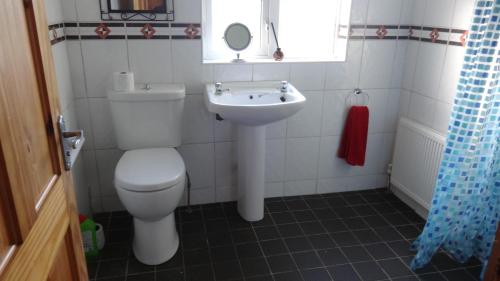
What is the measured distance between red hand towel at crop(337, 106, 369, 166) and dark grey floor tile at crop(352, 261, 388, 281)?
826mm

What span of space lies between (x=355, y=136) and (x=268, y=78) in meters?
0.74

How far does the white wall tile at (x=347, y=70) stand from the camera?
258 cm

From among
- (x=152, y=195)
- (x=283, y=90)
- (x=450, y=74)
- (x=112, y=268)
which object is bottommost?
(x=112, y=268)

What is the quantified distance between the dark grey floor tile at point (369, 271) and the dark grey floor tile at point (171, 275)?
0.93 m

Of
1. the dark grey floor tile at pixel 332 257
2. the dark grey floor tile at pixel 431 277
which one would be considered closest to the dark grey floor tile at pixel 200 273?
the dark grey floor tile at pixel 332 257

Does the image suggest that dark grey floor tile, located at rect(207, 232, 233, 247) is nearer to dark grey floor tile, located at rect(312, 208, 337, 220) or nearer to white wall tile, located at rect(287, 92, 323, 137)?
dark grey floor tile, located at rect(312, 208, 337, 220)

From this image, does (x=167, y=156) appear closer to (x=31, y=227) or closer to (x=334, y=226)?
(x=334, y=226)

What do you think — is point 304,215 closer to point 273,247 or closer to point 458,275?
point 273,247

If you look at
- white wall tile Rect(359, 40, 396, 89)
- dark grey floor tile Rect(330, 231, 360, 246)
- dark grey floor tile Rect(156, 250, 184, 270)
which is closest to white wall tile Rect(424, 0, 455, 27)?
white wall tile Rect(359, 40, 396, 89)

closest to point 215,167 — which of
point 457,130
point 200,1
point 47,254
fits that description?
point 200,1

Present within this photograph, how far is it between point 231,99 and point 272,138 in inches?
20.2

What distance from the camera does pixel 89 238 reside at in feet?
6.86

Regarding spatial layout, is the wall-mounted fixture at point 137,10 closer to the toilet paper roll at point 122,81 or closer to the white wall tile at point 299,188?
the toilet paper roll at point 122,81

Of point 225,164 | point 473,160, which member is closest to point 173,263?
point 225,164
